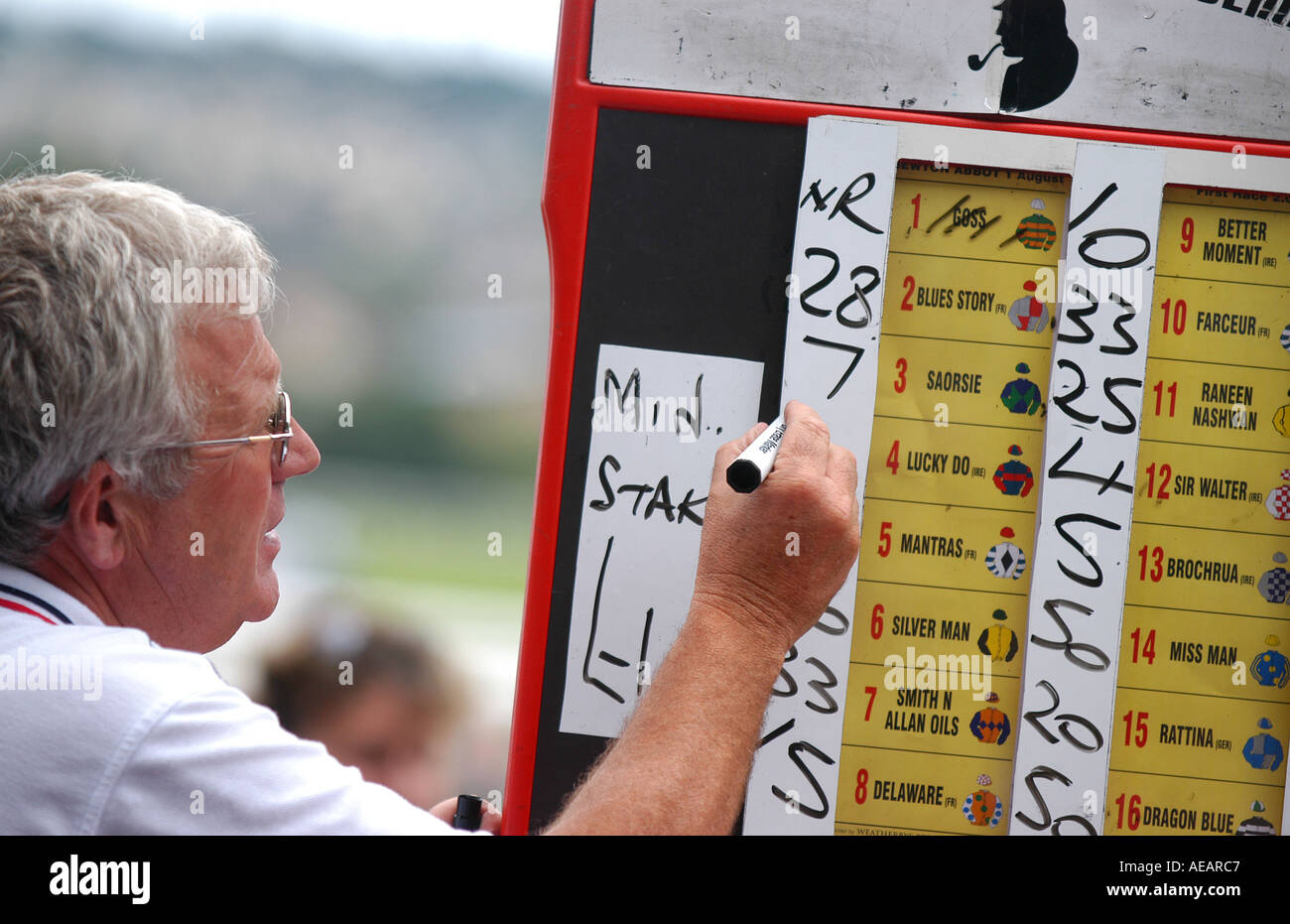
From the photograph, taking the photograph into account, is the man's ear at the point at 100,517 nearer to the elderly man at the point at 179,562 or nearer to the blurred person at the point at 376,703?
the elderly man at the point at 179,562

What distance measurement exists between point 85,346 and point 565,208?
0.59 metres

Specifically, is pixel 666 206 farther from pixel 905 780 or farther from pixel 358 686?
pixel 358 686

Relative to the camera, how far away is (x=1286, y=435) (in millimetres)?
1239

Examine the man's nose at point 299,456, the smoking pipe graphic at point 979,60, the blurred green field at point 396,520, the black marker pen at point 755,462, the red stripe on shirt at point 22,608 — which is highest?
the smoking pipe graphic at point 979,60

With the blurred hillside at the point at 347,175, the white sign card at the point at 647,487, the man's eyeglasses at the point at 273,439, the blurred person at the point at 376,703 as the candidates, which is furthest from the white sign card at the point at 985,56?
the blurred person at the point at 376,703

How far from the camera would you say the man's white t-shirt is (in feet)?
2.67

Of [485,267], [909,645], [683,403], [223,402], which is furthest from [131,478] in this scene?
[485,267]

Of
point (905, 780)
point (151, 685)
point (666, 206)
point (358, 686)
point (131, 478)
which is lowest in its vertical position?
point (358, 686)

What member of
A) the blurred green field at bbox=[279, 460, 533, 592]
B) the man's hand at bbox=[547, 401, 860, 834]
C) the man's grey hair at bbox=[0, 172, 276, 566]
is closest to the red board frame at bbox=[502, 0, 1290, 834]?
the man's hand at bbox=[547, 401, 860, 834]

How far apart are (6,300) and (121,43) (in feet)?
9.04

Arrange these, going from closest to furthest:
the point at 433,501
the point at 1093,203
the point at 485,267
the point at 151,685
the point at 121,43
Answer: the point at 151,685 → the point at 1093,203 → the point at 121,43 → the point at 485,267 → the point at 433,501

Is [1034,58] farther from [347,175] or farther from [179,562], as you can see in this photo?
[347,175]

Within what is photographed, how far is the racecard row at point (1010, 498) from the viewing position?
1.23m

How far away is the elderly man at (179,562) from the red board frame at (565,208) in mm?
243
